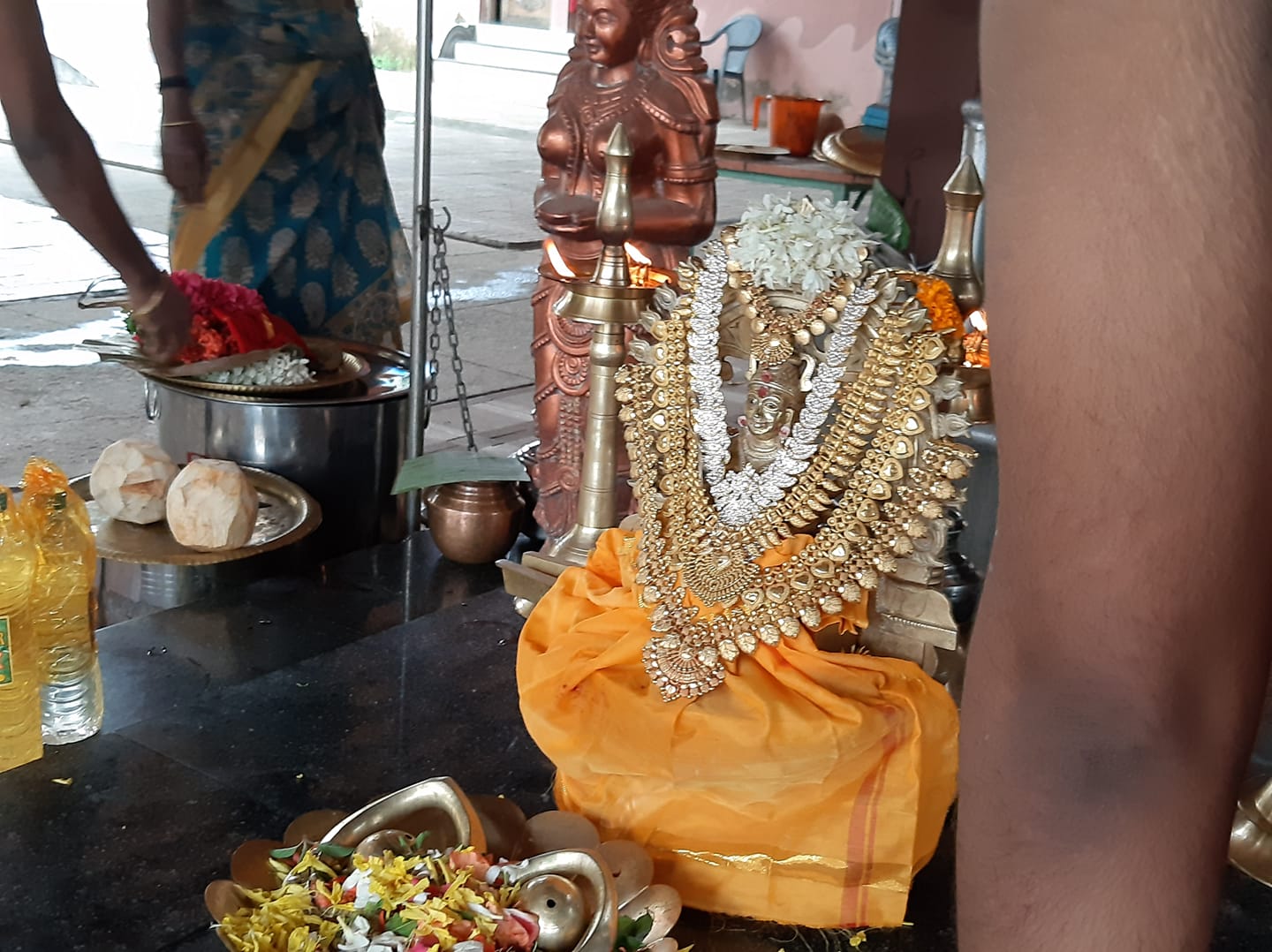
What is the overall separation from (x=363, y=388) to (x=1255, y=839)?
183cm

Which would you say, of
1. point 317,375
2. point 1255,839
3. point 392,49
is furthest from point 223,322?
point 392,49

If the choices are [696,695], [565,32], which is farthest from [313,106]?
[565,32]

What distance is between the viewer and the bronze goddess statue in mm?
2273

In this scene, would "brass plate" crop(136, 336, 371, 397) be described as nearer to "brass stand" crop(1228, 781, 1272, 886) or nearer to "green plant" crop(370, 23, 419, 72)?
"brass stand" crop(1228, 781, 1272, 886)

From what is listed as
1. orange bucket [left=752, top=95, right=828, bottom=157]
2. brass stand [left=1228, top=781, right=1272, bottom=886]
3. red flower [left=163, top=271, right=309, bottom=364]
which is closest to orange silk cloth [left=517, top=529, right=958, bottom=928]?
brass stand [left=1228, top=781, right=1272, bottom=886]

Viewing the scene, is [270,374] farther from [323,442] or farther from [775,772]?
[775,772]

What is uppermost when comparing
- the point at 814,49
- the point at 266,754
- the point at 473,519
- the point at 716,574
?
the point at 814,49

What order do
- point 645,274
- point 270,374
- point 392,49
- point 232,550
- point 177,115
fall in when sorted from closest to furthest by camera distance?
point 645,274 < point 232,550 < point 270,374 < point 177,115 < point 392,49

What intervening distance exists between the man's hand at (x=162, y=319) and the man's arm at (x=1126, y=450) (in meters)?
2.12

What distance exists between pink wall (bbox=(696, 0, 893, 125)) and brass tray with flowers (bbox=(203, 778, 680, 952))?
34.9 ft

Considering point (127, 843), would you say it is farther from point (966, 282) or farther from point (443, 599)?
point (966, 282)

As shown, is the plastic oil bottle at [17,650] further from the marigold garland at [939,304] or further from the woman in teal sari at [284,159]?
the woman in teal sari at [284,159]

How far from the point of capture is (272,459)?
261cm

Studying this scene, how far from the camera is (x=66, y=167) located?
2.32 meters
